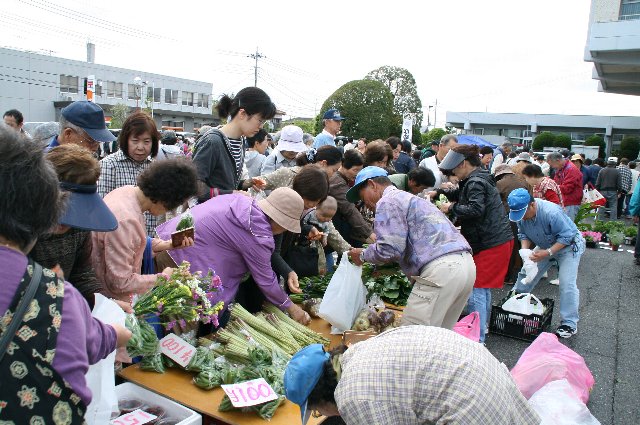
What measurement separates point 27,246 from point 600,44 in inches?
676

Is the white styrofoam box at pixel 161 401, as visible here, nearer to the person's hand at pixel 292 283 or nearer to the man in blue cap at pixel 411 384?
the man in blue cap at pixel 411 384

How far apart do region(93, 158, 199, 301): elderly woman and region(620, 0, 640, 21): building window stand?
2340 centimetres

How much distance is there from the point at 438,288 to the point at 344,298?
0.65 meters

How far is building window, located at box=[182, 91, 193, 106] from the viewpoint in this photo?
2030 inches

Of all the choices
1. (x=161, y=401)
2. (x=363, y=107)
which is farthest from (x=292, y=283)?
(x=363, y=107)

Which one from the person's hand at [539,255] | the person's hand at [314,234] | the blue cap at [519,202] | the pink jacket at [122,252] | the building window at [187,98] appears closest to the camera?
the pink jacket at [122,252]

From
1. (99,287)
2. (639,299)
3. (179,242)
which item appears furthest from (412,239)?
(639,299)

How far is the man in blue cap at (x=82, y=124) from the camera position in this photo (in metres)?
3.27

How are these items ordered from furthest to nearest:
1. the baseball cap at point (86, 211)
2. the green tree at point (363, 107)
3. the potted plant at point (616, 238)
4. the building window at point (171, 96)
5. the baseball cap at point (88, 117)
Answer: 1. the building window at point (171, 96)
2. the green tree at point (363, 107)
3. the potted plant at point (616, 238)
4. the baseball cap at point (88, 117)
5. the baseball cap at point (86, 211)

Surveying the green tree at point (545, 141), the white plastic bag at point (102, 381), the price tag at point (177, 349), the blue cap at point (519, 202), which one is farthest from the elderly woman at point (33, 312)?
the green tree at point (545, 141)

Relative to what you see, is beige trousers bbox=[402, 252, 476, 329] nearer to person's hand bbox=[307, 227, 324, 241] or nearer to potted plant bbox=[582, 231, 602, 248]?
person's hand bbox=[307, 227, 324, 241]

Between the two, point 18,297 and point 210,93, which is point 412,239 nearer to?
point 18,297

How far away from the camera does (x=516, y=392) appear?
187 centimetres

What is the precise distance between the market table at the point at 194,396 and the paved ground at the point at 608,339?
8.32ft
